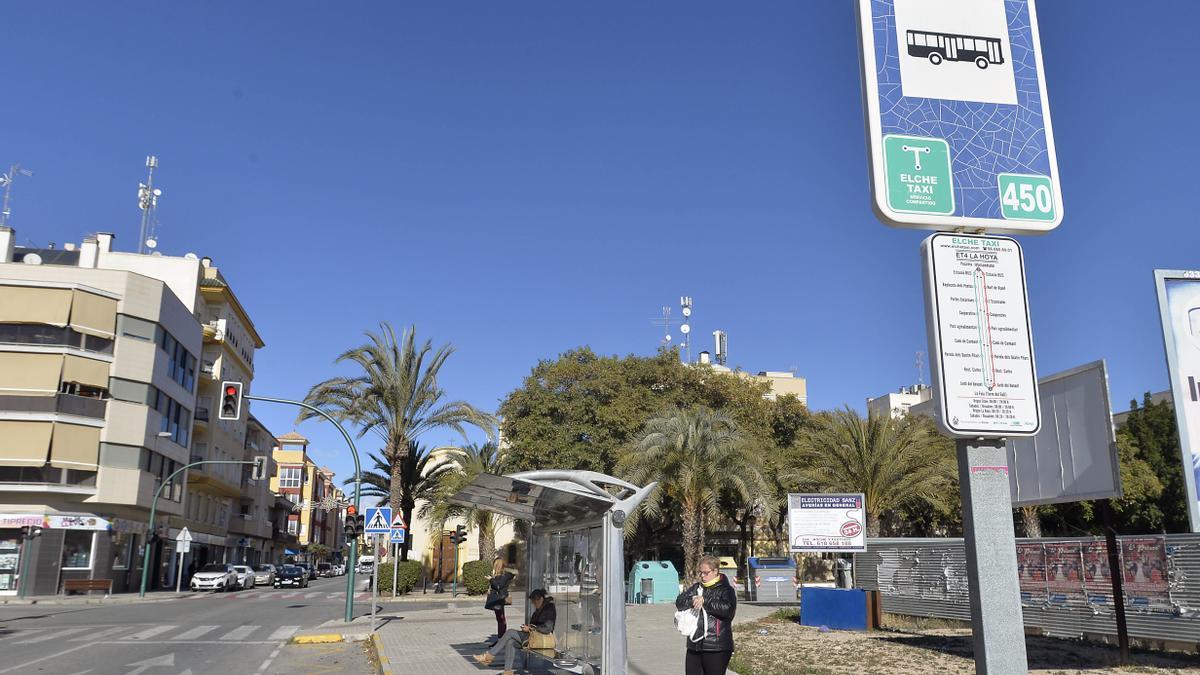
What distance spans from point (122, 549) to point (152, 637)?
26.6 metres

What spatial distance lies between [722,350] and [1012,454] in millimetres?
70971

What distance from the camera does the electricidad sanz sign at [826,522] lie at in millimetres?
21812

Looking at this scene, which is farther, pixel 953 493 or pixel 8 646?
pixel 953 493

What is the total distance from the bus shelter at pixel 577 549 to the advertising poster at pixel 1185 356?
6.69 m

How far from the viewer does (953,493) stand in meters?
38.2

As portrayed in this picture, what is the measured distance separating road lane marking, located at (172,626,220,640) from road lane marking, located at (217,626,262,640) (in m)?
0.53

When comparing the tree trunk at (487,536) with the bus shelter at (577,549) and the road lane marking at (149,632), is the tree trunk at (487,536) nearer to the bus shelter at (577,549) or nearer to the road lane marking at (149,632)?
the road lane marking at (149,632)

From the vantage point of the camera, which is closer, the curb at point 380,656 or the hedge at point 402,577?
the curb at point 380,656

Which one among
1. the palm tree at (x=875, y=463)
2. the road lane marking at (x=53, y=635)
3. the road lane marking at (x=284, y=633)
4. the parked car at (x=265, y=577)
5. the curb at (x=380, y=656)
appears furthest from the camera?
the parked car at (x=265, y=577)

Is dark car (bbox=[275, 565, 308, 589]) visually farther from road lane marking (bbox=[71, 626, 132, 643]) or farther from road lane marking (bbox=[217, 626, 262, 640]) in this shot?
road lane marking (bbox=[217, 626, 262, 640])

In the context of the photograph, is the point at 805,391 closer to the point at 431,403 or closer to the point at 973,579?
the point at 431,403

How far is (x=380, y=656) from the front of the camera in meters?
14.1

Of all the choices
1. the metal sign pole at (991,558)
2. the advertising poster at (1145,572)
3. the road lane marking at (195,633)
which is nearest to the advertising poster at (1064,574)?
the advertising poster at (1145,572)

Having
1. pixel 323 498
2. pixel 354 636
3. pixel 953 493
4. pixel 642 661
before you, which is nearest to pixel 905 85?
pixel 642 661
